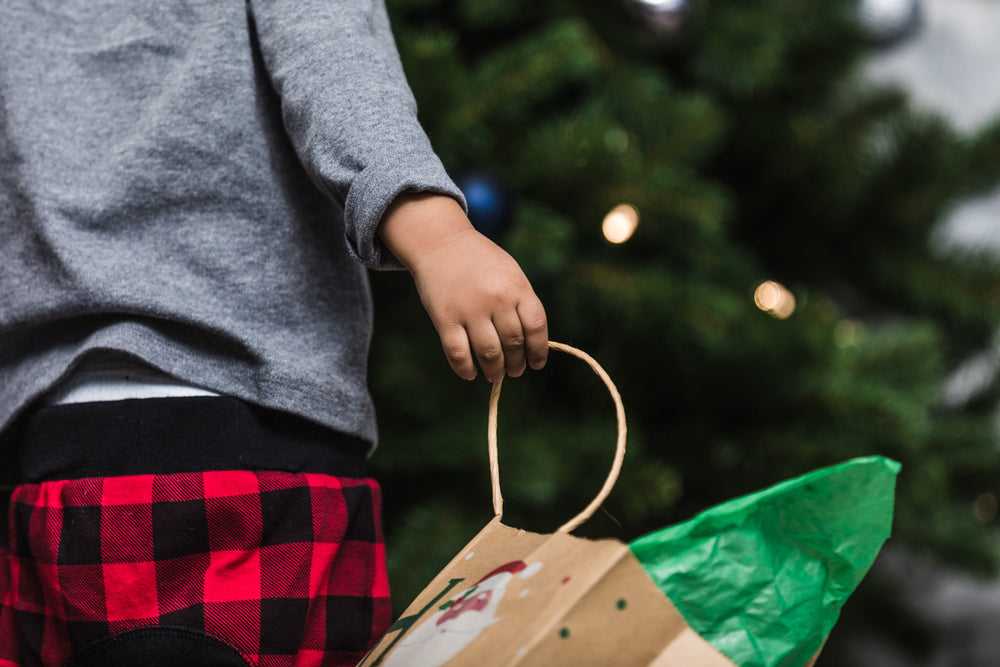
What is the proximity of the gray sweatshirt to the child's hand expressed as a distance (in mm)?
26

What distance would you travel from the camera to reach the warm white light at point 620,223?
2.22ft

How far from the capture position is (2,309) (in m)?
0.38

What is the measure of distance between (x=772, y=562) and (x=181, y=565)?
0.25 metres

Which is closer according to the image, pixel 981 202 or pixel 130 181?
pixel 130 181

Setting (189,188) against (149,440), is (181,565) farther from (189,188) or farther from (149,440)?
(189,188)

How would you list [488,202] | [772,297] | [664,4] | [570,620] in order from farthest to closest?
[772,297]
[664,4]
[488,202]
[570,620]

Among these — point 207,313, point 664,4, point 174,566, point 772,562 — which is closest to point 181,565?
point 174,566

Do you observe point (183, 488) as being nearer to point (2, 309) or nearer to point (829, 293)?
point (2, 309)

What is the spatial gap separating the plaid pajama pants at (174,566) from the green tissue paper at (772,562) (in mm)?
154

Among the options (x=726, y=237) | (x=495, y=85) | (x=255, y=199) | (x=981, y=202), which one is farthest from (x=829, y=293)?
(x=255, y=199)

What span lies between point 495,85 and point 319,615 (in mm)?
393

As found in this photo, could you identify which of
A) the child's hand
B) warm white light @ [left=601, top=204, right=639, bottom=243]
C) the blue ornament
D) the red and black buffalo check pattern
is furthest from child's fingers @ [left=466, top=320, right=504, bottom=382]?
warm white light @ [left=601, top=204, right=639, bottom=243]

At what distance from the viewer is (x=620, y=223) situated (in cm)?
68

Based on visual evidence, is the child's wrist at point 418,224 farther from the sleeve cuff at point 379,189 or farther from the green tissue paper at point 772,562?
the green tissue paper at point 772,562
